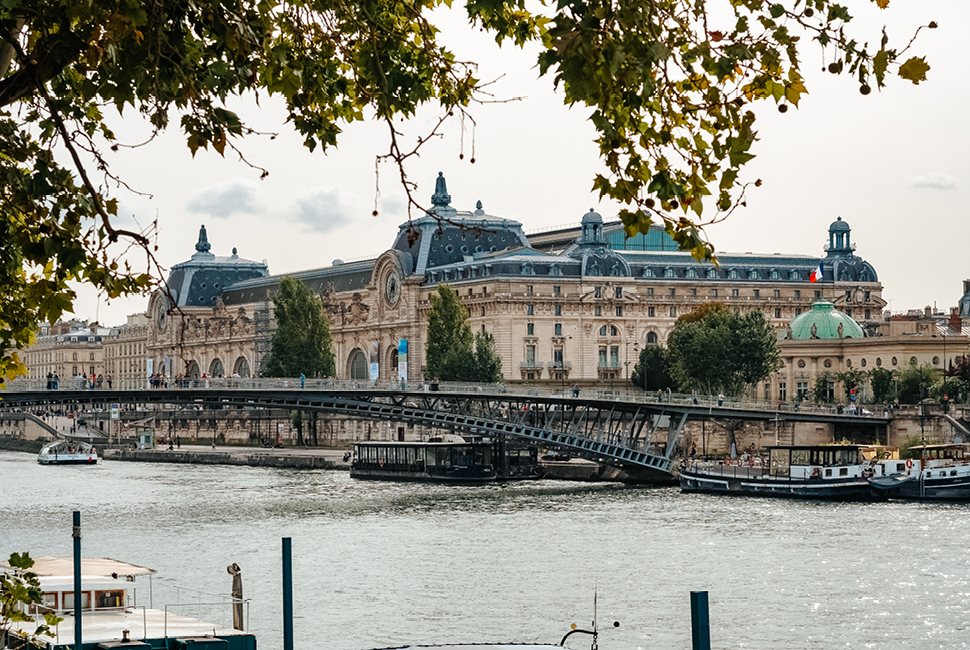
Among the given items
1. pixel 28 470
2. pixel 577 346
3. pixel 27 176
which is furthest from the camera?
pixel 577 346

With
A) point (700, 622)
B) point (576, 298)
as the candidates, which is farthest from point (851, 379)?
point (700, 622)

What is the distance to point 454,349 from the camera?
9862 centimetres

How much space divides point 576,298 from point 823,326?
18488 mm

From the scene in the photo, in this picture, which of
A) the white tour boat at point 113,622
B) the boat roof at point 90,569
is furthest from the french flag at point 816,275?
the white tour boat at point 113,622

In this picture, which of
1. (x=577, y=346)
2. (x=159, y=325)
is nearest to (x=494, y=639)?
(x=577, y=346)

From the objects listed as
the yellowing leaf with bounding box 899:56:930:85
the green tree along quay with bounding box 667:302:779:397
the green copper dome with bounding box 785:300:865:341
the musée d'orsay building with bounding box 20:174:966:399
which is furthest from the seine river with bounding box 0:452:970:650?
the musée d'orsay building with bounding box 20:174:966:399

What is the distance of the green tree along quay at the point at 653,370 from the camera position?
344 feet

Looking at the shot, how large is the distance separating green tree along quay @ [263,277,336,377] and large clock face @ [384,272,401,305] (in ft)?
67.1

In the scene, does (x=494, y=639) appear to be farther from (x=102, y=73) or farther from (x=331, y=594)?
(x=102, y=73)

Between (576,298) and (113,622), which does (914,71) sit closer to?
(113,622)

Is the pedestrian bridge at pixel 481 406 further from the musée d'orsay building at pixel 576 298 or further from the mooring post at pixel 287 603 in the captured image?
the mooring post at pixel 287 603

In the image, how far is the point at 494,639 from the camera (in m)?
28.6

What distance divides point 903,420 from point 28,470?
5121 cm

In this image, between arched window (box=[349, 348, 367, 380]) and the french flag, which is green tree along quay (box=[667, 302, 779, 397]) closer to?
the french flag
